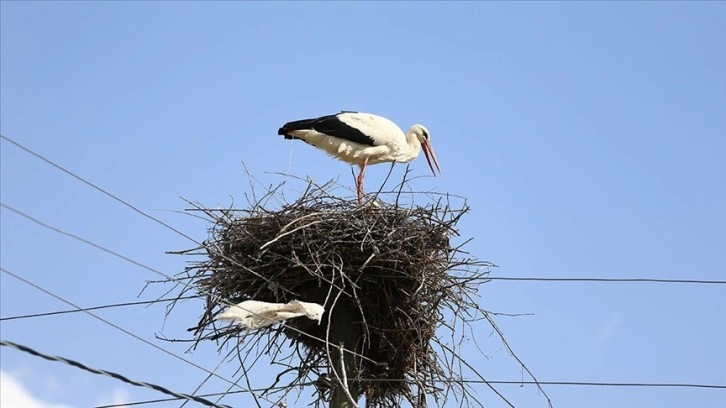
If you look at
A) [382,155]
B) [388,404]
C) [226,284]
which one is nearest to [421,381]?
[388,404]

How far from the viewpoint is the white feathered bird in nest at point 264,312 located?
6.72m

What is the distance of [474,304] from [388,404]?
2.85 ft

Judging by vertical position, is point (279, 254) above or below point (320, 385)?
above

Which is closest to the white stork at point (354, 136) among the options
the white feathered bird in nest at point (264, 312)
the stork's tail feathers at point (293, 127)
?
the stork's tail feathers at point (293, 127)

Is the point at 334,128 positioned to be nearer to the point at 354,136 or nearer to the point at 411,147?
the point at 354,136

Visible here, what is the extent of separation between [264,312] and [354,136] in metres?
3.39

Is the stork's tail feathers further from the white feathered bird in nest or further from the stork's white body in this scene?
the white feathered bird in nest

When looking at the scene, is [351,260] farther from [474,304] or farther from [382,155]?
[382,155]

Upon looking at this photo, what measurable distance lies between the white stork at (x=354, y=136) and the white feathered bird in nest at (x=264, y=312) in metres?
3.06

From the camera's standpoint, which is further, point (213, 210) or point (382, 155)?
point (382, 155)

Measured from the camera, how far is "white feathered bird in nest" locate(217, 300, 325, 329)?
22.0 feet

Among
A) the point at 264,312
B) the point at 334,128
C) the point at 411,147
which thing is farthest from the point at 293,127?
the point at 264,312

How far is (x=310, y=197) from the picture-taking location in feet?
25.4

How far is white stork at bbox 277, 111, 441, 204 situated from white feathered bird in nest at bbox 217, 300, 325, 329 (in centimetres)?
306
